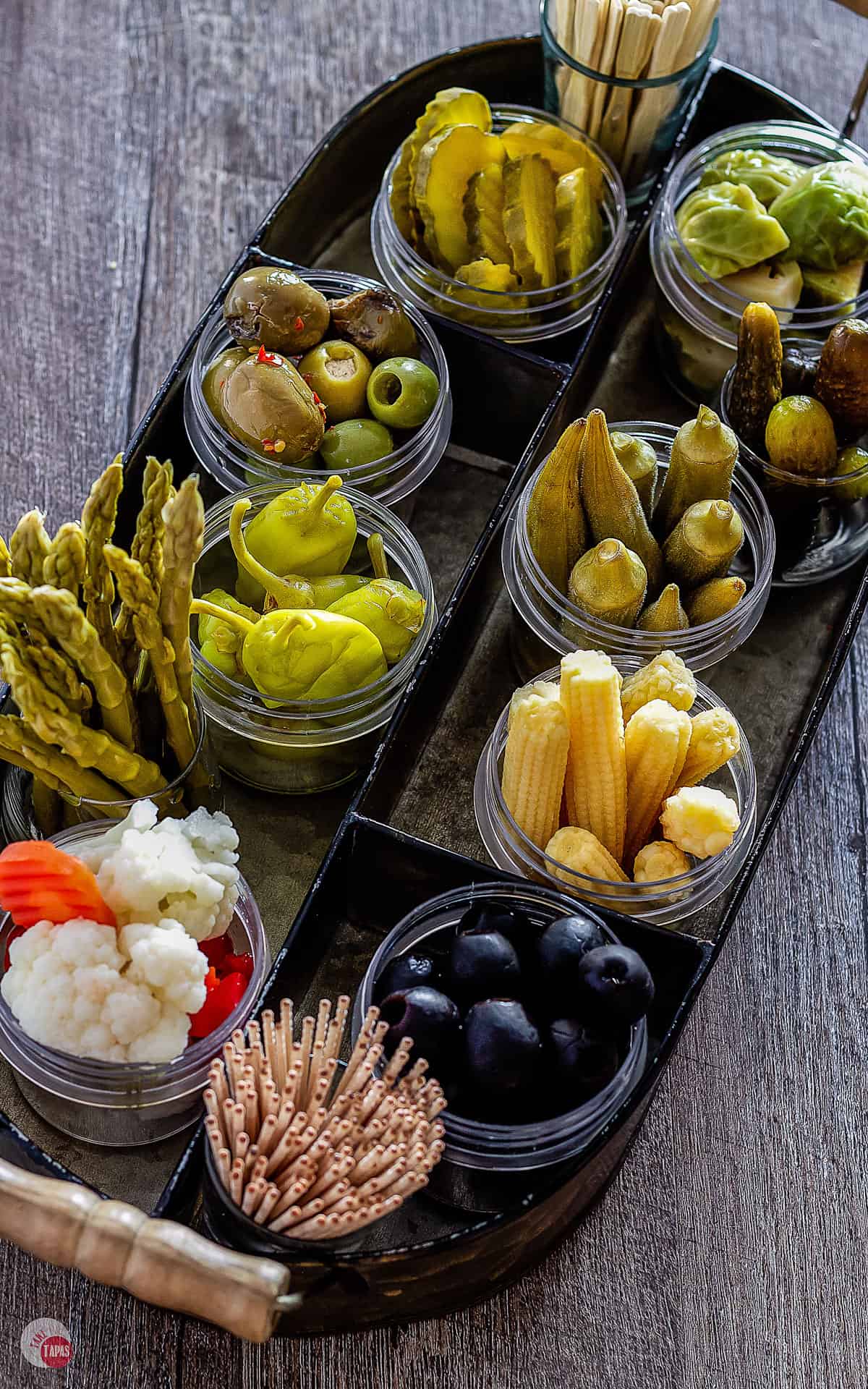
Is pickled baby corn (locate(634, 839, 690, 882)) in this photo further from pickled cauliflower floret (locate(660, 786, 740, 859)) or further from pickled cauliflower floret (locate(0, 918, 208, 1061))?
pickled cauliflower floret (locate(0, 918, 208, 1061))

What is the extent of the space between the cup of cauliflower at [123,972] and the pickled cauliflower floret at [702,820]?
0.30 meters

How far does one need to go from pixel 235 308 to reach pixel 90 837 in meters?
0.47

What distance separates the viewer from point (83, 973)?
0.81 meters

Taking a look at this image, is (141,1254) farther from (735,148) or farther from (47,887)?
(735,148)

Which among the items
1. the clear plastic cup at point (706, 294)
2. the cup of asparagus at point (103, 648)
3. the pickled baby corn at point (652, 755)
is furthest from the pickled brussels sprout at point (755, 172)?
the cup of asparagus at point (103, 648)

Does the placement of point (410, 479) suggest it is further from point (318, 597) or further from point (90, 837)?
point (90, 837)

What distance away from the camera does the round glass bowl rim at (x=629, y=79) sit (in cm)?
125

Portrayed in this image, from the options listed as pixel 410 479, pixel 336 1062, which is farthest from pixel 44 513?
pixel 336 1062

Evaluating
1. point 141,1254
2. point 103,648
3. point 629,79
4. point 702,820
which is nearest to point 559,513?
point 702,820

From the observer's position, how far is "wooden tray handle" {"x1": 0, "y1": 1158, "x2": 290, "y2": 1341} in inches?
28.2

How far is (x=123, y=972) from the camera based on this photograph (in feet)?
2.73

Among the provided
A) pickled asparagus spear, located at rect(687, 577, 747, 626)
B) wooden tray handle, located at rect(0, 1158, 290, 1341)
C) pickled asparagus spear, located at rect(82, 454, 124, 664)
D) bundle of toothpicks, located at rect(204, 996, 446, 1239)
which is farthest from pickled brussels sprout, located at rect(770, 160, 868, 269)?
wooden tray handle, located at rect(0, 1158, 290, 1341)

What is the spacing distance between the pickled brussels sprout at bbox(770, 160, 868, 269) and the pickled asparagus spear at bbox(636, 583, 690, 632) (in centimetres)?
40

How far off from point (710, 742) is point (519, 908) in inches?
7.3
